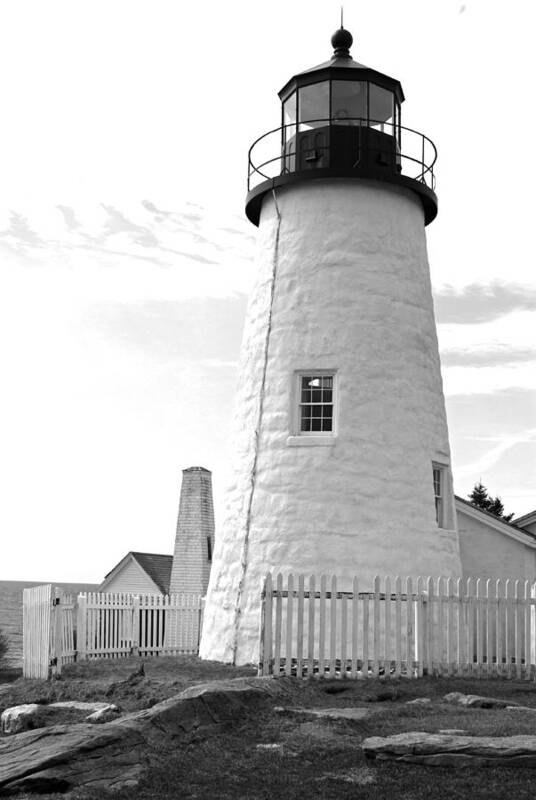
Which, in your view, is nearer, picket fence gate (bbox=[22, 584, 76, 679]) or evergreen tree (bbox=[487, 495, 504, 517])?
picket fence gate (bbox=[22, 584, 76, 679])

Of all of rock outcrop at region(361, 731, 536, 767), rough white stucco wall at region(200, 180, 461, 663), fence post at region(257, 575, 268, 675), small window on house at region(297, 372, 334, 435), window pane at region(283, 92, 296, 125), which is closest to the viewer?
rock outcrop at region(361, 731, 536, 767)

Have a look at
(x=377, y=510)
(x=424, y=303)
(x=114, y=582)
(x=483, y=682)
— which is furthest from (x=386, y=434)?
(x=114, y=582)

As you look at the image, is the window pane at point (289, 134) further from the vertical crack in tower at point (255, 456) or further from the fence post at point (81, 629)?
the fence post at point (81, 629)

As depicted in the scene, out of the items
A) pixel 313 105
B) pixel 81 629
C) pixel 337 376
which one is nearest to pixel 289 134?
pixel 313 105

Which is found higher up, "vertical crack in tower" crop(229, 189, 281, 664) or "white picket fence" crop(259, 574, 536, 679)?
"vertical crack in tower" crop(229, 189, 281, 664)

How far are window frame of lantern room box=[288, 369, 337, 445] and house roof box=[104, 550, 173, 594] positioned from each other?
1867 cm

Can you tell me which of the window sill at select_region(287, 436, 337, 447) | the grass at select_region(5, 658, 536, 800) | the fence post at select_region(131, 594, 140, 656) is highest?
the window sill at select_region(287, 436, 337, 447)

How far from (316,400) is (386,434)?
4.51 feet

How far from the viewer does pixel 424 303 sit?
18.5m

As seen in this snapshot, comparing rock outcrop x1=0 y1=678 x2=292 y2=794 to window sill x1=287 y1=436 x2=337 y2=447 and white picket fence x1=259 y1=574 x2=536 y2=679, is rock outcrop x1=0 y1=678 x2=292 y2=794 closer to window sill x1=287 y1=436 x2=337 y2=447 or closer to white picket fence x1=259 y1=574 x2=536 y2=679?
white picket fence x1=259 y1=574 x2=536 y2=679

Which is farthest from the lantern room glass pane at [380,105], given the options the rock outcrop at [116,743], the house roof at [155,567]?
the house roof at [155,567]

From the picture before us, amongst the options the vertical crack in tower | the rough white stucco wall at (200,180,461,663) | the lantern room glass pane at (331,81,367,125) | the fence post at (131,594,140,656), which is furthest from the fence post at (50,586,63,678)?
the lantern room glass pane at (331,81,367,125)

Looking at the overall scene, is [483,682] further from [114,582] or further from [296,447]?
[114,582]

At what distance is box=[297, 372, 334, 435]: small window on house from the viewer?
17.4 meters
